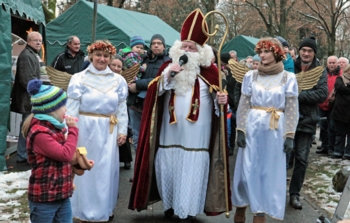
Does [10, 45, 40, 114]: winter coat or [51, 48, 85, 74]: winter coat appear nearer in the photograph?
[10, 45, 40, 114]: winter coat

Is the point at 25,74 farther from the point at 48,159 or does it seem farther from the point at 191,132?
the point at 48,159

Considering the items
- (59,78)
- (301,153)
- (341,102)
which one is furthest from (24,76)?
(341,102)

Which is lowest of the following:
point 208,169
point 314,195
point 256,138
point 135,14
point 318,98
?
point 314,195

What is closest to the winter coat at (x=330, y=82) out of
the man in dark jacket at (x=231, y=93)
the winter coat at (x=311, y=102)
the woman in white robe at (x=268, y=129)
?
the man in dark jacket at (x=231, y=93)

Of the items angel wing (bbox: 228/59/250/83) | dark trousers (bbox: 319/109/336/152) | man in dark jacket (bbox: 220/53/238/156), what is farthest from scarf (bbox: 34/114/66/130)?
dark trousers (bbox: 319/109/336/152)

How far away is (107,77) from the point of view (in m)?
5.14

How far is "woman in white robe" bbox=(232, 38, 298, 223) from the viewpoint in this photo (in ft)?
16.6

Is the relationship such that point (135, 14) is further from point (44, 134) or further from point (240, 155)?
point (44, 134)

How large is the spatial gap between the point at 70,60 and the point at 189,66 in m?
3.88

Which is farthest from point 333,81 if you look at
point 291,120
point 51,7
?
point 51,7

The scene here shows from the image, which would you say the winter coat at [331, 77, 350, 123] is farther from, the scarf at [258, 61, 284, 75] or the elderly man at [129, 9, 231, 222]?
the elderly man at [129, 9, 231, 222]

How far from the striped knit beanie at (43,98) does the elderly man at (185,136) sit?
1.77 meters

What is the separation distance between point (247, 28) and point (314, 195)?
134ft

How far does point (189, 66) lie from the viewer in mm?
5195
